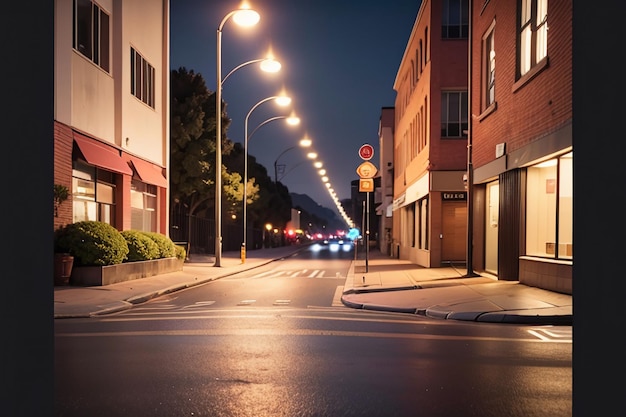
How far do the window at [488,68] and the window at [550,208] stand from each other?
457 centimetres

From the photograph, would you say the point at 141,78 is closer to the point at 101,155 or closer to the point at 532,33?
the point at 101,155

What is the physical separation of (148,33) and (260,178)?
4461cm

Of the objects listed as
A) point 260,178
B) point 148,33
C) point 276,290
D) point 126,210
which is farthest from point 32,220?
point 260,178

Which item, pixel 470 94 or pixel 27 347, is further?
pixel 470 94

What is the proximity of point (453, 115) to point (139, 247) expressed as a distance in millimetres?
14371

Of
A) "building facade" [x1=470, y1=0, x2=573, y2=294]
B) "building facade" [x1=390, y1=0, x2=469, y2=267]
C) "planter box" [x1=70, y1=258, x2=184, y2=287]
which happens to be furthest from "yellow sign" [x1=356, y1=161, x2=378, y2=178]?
"planter box" [x1=70, y1=258, x2=184, y2=287]

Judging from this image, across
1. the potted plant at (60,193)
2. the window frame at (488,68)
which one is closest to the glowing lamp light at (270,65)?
the window frame at (488,68)

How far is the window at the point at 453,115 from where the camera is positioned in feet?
84.7

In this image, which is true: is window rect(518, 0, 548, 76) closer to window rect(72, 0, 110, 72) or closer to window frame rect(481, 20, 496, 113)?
window frame rect(481, 20, 496, 113)

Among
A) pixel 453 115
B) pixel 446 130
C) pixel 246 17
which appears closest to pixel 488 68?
pixel 453 115

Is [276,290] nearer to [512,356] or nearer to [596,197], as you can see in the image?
[512,356]

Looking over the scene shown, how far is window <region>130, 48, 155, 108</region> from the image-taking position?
2473 centimetres

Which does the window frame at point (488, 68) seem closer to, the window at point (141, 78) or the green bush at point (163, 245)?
the green bush at point (163, 245)

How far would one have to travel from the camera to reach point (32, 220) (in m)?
3.63
